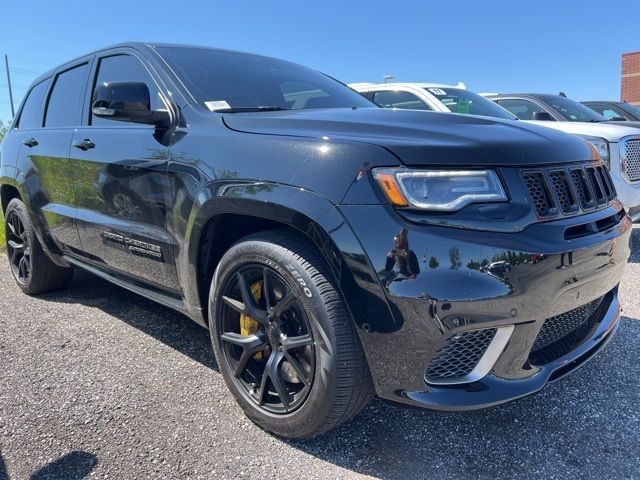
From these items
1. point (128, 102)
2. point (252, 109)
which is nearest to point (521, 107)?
point (252, 109)

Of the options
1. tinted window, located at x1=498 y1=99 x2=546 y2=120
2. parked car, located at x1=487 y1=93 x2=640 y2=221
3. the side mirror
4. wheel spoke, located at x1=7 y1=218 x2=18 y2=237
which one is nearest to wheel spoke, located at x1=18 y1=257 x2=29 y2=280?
wheel spoke, located at x1=7 y1=218 x2=18 y2=237

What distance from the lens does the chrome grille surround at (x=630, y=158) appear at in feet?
16.4

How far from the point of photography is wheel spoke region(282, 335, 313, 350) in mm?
1942

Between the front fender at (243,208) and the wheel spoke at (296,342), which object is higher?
the front fender at (243,208)

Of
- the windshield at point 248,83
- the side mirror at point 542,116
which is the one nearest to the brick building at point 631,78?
the side mirror at point 542,116

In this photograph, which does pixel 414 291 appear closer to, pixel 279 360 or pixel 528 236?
pixel 528 236

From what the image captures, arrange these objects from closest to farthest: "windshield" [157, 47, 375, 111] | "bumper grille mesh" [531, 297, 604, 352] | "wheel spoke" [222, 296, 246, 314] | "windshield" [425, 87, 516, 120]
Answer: "bumper grille mesh" [531, 297, 604, 352] → "wheel spoke" [222, 296, 246, 314] → "windshield" [157, 47, 375, 111] → "windshield" [425, 87, 516, 120]

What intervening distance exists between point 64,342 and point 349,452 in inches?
81.7

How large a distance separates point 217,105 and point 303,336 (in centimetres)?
126

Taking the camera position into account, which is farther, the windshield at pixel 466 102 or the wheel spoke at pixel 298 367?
the windshield at pixel 466 102

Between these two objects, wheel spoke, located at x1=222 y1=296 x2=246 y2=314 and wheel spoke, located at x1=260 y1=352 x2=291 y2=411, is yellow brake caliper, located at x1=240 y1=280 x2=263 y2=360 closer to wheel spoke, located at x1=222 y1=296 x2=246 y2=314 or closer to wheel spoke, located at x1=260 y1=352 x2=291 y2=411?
wheel spoke, located at x1=222 y1=296 x2=246 y2=314

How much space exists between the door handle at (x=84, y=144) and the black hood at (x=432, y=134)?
1160 millimetres

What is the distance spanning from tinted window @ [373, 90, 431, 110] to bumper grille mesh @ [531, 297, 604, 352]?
4.45 m

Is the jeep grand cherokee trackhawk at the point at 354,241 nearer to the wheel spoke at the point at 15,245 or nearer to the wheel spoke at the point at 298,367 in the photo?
the wheel spoke at the point at 298,367
